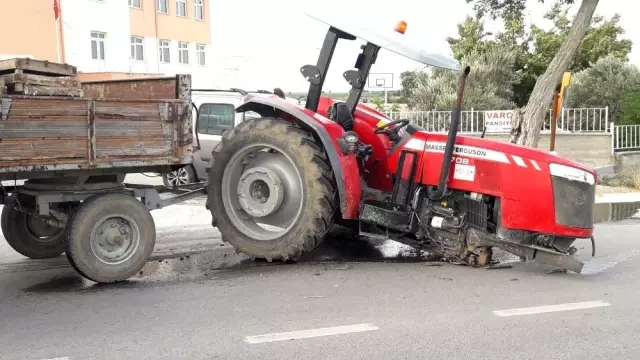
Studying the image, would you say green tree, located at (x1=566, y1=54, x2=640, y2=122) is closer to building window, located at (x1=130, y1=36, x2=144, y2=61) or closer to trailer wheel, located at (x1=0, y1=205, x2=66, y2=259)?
trailer wheel, located at (x1=0, y1=205, x2=66, y2=259)

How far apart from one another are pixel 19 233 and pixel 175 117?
7.61 feet

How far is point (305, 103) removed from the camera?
7.00m

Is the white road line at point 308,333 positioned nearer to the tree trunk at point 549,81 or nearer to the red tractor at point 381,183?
the red tractor at point 381,183

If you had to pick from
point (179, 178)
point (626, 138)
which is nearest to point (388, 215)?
point (179, 178)

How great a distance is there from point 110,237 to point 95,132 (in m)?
0.98

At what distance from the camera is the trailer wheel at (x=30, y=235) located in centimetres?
678

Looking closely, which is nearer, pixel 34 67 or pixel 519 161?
pixel 34 67

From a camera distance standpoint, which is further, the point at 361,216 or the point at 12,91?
the point at 361,216

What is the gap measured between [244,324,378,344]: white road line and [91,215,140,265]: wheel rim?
6.50ft

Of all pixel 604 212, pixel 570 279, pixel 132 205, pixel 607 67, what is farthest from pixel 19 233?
pixel 607 67

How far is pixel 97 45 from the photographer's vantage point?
103ft

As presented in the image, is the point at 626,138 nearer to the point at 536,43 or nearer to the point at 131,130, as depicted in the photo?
the point at 536,43

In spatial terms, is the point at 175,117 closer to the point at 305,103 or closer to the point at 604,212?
the point at 305,103

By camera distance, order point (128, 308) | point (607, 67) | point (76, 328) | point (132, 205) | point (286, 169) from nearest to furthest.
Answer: point (76, 328), point (128, 308), point (132, 205), point (286, 169), point (607, 67)
